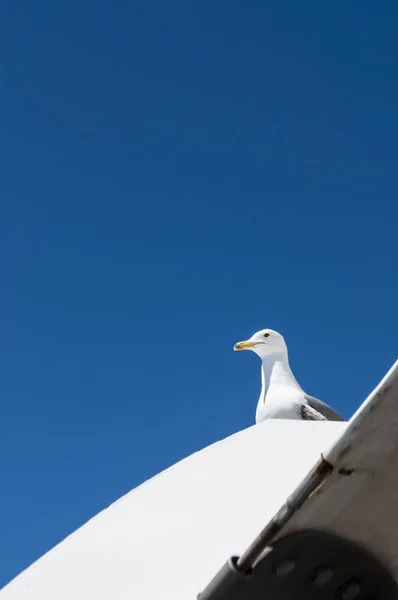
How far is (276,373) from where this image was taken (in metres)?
8.25

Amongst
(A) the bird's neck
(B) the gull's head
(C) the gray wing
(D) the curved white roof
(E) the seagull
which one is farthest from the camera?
(B) the gull's head

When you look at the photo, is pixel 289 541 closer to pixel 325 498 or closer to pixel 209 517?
pixel 325 498

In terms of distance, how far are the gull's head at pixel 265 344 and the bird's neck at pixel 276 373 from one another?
10 cm

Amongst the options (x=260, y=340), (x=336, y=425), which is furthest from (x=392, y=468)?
(x=260, y=340)

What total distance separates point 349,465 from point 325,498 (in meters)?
0.06

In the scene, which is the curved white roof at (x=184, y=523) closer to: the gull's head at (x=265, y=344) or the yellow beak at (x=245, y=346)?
the gull's head at (x=265, y=344)

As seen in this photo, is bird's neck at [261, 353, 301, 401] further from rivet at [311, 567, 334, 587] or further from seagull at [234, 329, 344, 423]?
rivet at [311, 567, 334, 587]

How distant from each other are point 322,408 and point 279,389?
1.88 ft

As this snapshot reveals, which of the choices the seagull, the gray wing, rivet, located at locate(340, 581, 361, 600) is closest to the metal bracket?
rivet, located at locate(340, 581, 361, 600)

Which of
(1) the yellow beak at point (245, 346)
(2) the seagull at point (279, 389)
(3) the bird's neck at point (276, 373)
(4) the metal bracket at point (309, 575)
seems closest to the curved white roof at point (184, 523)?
(4) the metal bracket at point (309, 575)

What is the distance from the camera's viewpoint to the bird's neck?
26.5ft

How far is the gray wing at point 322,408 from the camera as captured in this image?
287 inches

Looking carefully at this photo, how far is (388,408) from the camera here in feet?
2.65

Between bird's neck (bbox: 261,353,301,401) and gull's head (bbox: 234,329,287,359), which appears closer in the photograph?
bird's neck (bbox: 261,353,301,401)
